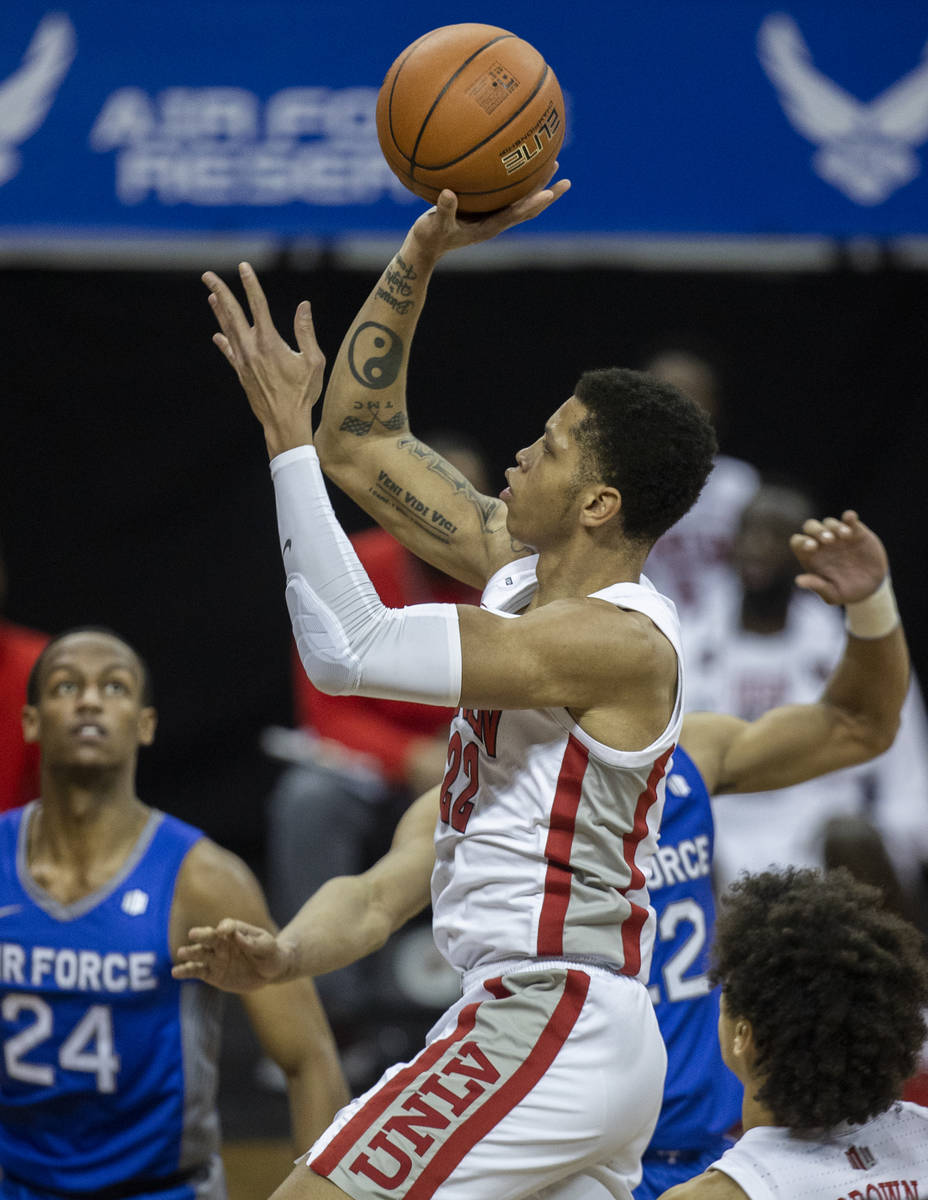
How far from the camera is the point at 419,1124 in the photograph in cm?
273

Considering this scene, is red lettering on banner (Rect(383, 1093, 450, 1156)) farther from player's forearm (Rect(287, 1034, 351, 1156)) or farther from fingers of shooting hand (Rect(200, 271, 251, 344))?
fingers of shooting hand (Rect(200, 271, 251, 344))

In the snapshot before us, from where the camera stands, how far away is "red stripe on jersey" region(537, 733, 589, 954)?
285cm


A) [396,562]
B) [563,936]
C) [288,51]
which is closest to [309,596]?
[563,936]

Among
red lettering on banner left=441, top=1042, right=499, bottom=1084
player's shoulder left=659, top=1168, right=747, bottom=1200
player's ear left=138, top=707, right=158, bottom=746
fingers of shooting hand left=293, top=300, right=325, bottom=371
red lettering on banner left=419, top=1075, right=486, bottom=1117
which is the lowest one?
player's shoulder left=659, top=1168, right=747, bottom=1200

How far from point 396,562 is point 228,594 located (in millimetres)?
1472

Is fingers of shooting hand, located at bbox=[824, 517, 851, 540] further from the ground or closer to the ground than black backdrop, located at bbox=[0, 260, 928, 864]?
closer to the ground

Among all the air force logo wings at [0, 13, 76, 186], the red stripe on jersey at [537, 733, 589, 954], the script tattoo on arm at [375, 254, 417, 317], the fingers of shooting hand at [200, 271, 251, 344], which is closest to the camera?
the red stripe on jersey at [537, 733, 589, 954]

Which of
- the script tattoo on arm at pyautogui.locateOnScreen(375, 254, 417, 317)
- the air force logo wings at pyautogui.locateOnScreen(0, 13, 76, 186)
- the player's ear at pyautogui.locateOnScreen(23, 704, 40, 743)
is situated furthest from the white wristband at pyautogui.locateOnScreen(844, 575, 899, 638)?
the air force logo wings at pyautogui.locateOnScreen(0, 13, 76, 186)

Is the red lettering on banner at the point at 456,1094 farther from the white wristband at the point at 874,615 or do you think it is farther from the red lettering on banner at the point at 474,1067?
the white wristband at the point at 874,615

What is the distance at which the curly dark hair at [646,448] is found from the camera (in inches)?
122

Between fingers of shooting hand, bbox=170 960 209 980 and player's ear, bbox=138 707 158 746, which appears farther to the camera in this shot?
player's ear, bbox=138 707 158 746

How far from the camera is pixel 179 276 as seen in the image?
745 centimetres

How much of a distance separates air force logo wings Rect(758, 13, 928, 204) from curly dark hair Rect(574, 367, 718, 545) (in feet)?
13.8

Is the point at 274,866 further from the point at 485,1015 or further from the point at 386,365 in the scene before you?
the point at 485,1015
